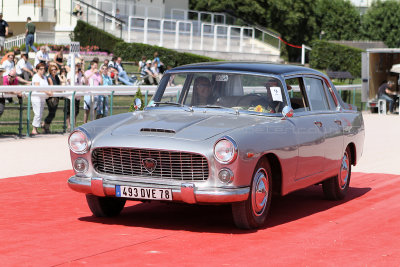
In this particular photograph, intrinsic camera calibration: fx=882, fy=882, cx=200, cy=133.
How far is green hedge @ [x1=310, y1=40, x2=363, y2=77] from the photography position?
5494 centimetres

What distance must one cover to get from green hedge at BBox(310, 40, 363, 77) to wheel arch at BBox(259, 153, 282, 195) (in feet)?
152

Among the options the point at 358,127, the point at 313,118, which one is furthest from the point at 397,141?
the point at 313,118

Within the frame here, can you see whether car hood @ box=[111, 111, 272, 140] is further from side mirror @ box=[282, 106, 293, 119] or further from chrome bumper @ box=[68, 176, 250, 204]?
chrome bumper @ box=[68, 176, 250, 204]

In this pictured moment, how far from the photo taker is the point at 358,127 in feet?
37.9

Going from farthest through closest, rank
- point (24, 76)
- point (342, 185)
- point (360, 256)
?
1. point (24, 76)
2. point (342, 185)
3. point (360, 256)

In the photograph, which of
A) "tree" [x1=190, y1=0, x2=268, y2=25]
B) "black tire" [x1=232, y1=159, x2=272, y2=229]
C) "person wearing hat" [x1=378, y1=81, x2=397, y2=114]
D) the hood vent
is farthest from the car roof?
"tree" [x1=190, y1=0, x2=268, y2=25]

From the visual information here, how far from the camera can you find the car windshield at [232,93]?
31.3ft

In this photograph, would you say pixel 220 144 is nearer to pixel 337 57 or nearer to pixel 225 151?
pixel 225 151

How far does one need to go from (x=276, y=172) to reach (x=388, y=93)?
25303mm

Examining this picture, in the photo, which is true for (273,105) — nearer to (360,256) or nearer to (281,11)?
(360,256)

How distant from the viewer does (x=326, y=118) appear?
34.4ft

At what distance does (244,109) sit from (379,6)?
75.6 meters

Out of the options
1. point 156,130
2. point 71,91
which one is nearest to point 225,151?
point 156,130

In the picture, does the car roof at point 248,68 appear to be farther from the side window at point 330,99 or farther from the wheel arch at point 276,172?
the wheel arch at point 276,172
